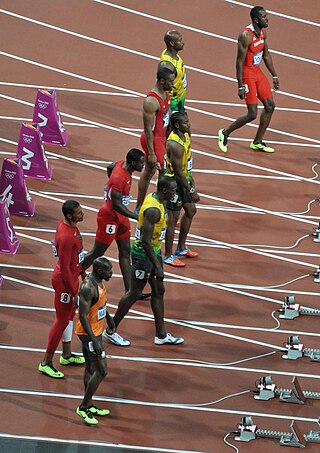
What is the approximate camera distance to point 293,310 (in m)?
12.9

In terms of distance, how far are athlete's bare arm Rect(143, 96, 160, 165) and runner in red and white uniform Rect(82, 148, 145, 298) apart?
1246 millimetres

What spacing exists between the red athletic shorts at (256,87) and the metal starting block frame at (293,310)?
3.44 metres

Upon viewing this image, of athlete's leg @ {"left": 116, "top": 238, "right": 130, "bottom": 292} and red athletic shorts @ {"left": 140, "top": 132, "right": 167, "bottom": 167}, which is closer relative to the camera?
athlete's leg @ {"left": 116, "top": 238, "right": 130, "bottom": 292}

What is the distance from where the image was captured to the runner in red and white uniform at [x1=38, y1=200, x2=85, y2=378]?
11445 millimetres

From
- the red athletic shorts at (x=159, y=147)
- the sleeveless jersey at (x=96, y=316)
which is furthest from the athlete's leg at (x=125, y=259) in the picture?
the sleeveless jersey at (x=96, y=316)

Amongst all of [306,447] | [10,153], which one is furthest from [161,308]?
[10,153]

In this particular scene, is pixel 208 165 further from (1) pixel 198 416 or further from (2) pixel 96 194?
(1) pixel 198 416

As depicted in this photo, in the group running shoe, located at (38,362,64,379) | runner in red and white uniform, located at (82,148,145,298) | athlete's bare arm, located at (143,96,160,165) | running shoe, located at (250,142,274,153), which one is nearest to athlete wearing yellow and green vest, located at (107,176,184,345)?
runner in red and white uniform, located at (82,148,145,298)

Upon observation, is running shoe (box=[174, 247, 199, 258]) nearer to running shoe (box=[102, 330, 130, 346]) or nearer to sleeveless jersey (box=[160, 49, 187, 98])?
running shoe (box=[102, 330, 130, 346])

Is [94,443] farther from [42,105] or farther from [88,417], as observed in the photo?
[42,105]

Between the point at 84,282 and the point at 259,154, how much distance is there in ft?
18.8

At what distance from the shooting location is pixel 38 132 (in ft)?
49.7

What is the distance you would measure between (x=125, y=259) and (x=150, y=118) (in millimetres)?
1739

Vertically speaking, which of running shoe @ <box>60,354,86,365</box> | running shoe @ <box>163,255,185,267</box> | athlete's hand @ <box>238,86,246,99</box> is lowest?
running shoe @ <box>60,354,86,365</box>
